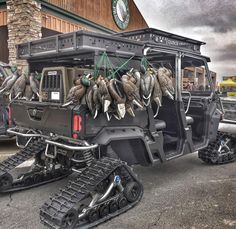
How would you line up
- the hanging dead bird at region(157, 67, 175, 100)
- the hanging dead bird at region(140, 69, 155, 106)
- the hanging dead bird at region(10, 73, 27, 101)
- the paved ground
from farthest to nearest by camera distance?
the hanging dead bird at region(10, 73, 27, 101) → the hanging dead bird at region(157, 67, 175, 100) → the hanging dead bird at region(140, 69, 155, 106) → the paved ground

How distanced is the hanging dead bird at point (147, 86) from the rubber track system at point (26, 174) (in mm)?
1869

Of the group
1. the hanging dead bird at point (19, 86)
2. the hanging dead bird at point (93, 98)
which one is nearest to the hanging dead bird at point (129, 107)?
the hanging dead bird at point (93, 98)

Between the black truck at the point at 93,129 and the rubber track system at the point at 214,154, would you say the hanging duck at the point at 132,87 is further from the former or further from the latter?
the rubber track system at the point at 214,154

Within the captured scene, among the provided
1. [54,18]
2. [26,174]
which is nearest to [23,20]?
[54,18]

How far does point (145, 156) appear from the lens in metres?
4.42

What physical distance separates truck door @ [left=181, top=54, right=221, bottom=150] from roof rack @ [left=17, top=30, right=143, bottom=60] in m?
1.71

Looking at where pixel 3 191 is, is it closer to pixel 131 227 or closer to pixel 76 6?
pixel 131 227

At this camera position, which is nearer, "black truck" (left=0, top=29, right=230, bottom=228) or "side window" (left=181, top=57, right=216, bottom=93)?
"black truck" (left=0, top=29, right=230, bottom=228)

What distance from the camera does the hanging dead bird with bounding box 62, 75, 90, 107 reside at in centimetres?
366

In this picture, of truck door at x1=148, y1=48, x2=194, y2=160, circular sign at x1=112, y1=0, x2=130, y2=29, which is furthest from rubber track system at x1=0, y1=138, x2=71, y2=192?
circular sign at x1=112, y1=0, x2=130, y2=29

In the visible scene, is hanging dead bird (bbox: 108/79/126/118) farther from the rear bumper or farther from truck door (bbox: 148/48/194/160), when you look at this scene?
truck door (bbox: 148/48/194/160)

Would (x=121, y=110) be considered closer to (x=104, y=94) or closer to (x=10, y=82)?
(x=104, y=94)

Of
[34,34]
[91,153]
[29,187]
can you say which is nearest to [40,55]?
[91,153]

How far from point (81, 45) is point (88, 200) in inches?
81.1
